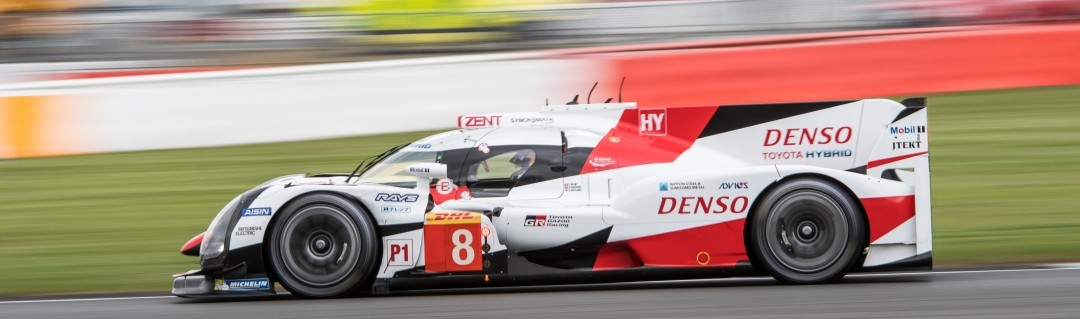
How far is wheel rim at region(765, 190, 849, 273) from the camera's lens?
7.07 metres

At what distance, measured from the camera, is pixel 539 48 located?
14.5 m

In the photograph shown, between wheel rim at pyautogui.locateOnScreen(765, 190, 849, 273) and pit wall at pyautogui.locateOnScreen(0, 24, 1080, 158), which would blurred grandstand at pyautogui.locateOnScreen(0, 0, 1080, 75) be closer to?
pit wall at pyautogui.locateOnScreen(0, 24, 1080, 158)

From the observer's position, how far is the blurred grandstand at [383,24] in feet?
46.6

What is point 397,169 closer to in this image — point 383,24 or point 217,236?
point 217,236

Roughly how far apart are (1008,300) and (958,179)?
4821 millimetres

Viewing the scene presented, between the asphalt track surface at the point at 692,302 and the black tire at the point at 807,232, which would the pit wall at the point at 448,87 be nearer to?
the asphalt track surface at the point at 692,302

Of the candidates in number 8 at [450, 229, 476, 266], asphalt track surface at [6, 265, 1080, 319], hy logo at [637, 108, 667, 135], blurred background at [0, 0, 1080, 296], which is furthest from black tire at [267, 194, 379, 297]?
blurred background at [0, 0, 1080, 296]

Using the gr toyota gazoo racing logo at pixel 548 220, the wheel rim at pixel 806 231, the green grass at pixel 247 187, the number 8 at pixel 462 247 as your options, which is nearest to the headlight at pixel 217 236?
the green grass at pixel 247 187

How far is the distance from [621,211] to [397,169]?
55.1 inches

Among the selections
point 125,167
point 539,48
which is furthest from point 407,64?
point 125,167

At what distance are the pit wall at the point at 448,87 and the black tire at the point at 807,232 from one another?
6049mm

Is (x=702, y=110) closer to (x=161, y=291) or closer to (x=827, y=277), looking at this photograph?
(x=827, y=277)

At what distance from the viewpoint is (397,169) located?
750 cm

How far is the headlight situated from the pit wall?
5.80m
